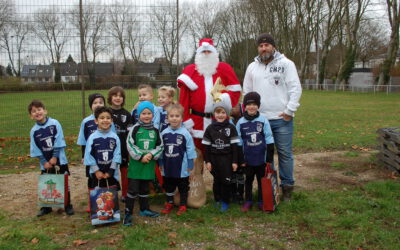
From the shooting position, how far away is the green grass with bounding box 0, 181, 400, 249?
3627mm

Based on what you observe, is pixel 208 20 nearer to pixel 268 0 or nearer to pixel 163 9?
pixel 268 0

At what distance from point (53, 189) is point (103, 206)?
2.66ft

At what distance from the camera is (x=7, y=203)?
16.2 ft

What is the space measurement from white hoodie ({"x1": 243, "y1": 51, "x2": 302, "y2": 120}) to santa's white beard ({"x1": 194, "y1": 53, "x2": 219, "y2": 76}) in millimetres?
610

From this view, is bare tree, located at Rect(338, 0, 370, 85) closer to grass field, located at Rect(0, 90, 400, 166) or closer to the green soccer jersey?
grass field, located at Rect(0, 90, 400, 166)

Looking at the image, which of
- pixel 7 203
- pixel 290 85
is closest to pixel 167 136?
pixel 290 85

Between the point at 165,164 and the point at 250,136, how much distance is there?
3.72ft

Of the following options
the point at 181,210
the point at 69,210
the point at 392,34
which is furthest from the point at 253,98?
the point at 392,34

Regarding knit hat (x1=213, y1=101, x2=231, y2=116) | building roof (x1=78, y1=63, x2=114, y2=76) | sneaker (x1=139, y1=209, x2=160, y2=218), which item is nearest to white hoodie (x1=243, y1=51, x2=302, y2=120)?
knit hat (x1=213, y1=101, x2=231, y2=116)

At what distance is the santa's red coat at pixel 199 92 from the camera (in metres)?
4.82

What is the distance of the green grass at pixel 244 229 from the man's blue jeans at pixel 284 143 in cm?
37

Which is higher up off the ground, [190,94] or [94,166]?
[190,94]

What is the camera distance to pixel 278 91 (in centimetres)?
464

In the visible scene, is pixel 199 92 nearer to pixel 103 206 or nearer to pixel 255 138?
pixel 255 138
